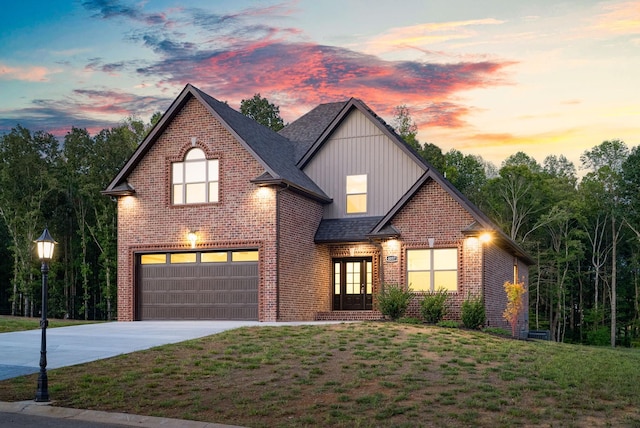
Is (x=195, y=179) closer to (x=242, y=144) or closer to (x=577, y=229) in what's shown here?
(x=242, y=144)

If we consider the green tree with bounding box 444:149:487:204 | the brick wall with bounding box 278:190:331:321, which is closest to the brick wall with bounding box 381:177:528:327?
the brick wall with bounding box 278:190:331:321

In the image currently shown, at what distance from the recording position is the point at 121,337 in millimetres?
19969

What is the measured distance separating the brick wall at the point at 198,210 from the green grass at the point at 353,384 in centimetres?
661

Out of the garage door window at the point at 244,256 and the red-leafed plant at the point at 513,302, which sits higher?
the garage door window at the point at 244,256

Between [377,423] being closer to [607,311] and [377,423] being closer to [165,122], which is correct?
[165,122]

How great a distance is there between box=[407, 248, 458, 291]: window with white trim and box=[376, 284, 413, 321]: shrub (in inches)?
33.9

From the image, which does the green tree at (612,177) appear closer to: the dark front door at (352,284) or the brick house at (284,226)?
the brick house at (284,226)

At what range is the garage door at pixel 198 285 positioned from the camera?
2509 centimetres

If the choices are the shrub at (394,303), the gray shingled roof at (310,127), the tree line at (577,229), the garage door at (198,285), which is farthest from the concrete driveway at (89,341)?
the tree line at (577,229)

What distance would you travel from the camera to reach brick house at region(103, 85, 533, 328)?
80.6ft

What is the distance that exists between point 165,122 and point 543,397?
18.1 meters

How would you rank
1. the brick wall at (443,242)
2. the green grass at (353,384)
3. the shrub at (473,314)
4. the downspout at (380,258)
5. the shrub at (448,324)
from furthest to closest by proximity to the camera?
the downspout at (380,258) < the brick wall at (443,242) < the shrub at (473,314) < the shrub at (448,324) < the green grass at (353,384)

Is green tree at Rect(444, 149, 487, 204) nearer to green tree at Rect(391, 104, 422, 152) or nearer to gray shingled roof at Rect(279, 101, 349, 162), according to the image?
green tree at Rect(391, 104, 422, 152)

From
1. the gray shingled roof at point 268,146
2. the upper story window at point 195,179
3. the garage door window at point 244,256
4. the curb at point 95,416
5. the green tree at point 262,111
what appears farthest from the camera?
the green tree at point 262,111
